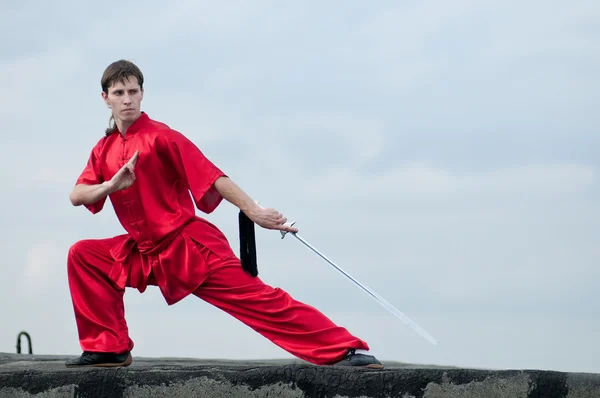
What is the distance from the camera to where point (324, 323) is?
418 centimetres

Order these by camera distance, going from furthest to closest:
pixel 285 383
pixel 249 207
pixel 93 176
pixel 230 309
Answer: pixel 93 176 → pixel 230 309 → pixel 249 207 → pixel 285 383

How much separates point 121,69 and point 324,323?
54.4 inches

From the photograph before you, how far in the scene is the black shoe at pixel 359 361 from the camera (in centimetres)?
412

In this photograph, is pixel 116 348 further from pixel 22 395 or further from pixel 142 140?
pixel 142 140

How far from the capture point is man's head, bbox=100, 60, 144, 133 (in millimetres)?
4258

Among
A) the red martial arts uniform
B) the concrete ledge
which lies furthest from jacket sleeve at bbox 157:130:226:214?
the concrete ledge

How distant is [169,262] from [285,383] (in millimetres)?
731

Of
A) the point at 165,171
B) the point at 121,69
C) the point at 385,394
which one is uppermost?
the point at 121,69

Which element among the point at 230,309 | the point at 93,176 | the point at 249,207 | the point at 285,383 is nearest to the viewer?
the point at 285,383

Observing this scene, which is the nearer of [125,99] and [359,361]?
[359,361]

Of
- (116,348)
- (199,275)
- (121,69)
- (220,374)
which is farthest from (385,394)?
(121,69)

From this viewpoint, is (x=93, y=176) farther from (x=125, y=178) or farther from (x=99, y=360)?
(x=99, y=360)

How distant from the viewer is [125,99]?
425cm

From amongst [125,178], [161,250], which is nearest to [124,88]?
[125,178]
